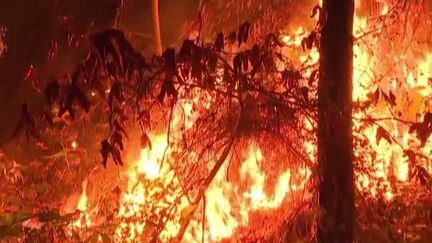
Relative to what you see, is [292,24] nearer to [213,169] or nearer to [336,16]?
[213,169]

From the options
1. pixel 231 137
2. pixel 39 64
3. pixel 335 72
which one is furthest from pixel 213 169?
pixel 39 64

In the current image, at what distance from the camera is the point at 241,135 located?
4375 millimetres

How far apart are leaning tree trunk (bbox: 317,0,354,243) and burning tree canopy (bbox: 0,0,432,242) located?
66 millimetres

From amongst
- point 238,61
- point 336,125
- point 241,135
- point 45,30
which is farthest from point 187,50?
point 45,30

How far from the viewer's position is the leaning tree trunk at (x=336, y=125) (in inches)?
146

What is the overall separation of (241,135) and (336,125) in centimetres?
81

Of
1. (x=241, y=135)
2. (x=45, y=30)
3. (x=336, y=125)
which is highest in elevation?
(x=45, y=30)

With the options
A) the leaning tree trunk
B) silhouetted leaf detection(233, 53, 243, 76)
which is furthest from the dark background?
silhouetted leaf detection(233, 53, 243, 76)

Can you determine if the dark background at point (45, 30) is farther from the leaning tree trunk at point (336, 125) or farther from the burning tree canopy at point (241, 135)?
the leaning tree trunk at point (336, 125)

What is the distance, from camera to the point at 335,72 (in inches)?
Result: 146

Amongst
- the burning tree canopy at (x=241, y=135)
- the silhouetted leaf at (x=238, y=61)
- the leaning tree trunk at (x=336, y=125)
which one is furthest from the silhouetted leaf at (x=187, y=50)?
the leaning tree trunk at (x=336, y=125)

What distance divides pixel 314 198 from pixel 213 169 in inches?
39.5

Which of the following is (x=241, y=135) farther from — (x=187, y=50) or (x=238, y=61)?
(x=187, y=50)

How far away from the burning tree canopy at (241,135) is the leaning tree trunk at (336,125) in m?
0.07
